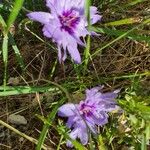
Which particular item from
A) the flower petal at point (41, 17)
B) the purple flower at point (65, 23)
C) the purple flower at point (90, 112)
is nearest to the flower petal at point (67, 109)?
the purple flower at point (90, 112)

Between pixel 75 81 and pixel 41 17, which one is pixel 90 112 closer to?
pixel 75 81

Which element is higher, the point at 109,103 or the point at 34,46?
the point at 34,46

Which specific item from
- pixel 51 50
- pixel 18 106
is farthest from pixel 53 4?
pixel 18 106

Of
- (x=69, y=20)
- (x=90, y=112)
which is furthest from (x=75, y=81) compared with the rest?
(x=69, y=20)

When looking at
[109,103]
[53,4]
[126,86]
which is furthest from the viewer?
[126,86]

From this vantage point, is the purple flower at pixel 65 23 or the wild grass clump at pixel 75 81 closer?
the purple flower at pixel 65 23

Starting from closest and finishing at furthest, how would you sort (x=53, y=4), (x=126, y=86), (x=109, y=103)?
(x=53, y=4), (x=109, y=103), (x=126, y=86)

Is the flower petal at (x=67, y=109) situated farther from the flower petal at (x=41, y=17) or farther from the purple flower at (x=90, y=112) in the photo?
the flower petal at (x=41, y=17)

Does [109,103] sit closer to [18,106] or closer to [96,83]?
[96,83]
